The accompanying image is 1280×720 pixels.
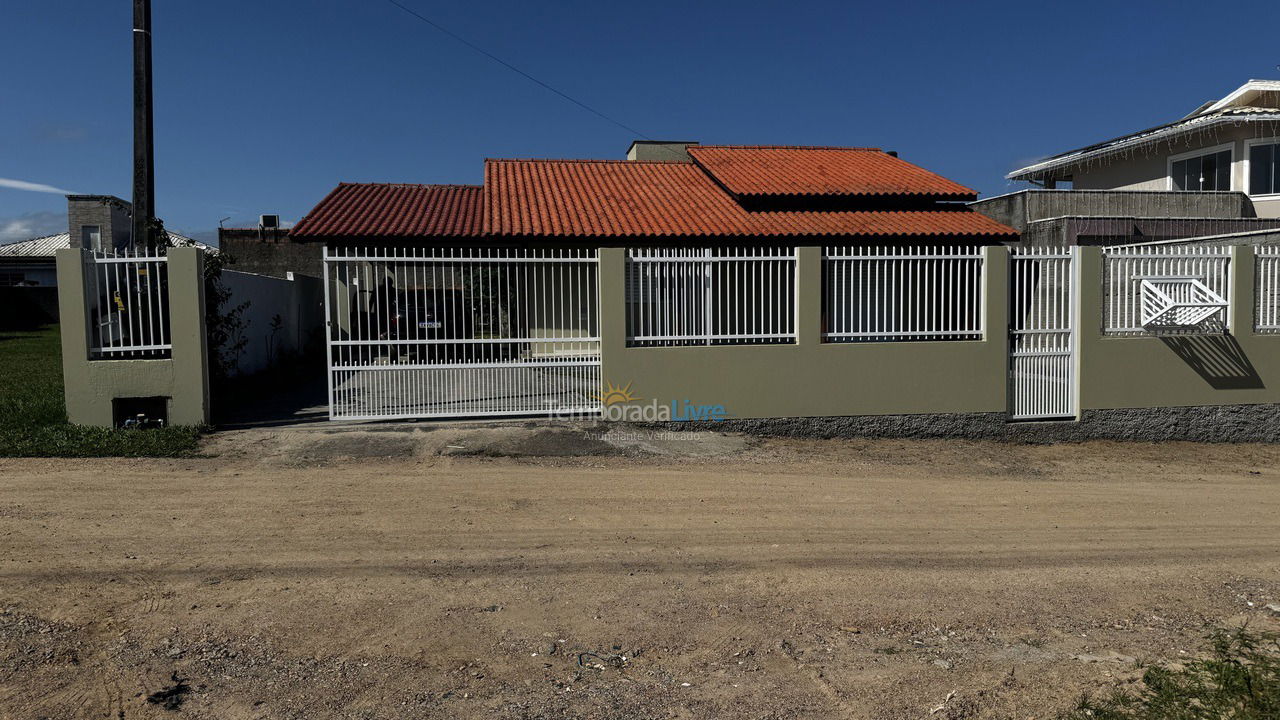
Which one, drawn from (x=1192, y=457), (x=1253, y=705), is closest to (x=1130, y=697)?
(x=1253, y=705)

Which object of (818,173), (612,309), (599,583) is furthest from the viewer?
(818,173)

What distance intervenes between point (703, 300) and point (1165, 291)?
5.39 metres

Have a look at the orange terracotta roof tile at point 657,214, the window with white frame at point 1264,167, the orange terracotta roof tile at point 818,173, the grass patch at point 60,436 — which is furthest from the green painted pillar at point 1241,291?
the window with white frame at point 1264,167

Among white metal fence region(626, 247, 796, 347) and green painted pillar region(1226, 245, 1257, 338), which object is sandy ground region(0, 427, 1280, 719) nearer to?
white metal fence region(626, 247, 796, 347)

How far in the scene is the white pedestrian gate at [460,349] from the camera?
9422mm

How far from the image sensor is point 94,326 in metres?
9.06

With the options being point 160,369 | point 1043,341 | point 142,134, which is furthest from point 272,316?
point 1043,341

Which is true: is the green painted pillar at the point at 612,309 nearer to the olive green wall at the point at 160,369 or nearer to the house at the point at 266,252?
the olive green wall at the point at 160,369

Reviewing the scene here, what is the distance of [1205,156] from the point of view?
21453mm

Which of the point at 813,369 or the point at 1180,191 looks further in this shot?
the point at 1180,191

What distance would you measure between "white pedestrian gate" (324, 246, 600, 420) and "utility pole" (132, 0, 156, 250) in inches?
135

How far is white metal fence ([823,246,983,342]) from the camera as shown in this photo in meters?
9.55

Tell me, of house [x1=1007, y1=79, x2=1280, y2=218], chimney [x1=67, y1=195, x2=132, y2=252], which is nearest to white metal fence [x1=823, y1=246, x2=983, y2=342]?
house [x1=1007, y1=79, x2=1280, y2=218]

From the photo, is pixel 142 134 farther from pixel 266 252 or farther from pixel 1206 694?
pixel 266 252
